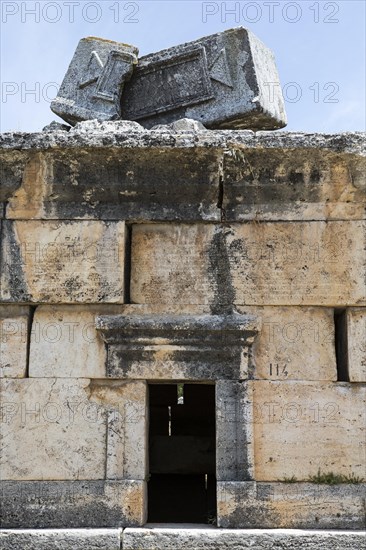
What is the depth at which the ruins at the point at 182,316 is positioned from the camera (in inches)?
199

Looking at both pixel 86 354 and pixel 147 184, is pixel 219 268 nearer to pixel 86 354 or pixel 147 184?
pixel 147 184

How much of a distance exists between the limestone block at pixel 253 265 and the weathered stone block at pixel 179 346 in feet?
0.66

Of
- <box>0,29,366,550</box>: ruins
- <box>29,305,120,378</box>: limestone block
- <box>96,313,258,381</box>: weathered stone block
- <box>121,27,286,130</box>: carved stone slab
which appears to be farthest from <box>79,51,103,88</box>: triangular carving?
<box>96,313,258,381</box>: weathered stone block

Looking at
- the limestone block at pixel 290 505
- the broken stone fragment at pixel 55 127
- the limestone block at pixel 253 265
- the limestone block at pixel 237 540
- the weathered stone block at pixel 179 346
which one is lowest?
the limestone block at pixel 237 540

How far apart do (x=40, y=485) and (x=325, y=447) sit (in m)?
1.93

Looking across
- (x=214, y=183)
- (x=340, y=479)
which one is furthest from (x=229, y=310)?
(x=340, y=479)

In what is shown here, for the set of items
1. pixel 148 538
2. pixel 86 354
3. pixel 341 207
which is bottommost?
pixel 148 538

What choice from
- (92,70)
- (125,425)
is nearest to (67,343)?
(125,425)

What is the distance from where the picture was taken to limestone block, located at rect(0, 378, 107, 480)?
201 inches

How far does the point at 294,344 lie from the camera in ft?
17.3

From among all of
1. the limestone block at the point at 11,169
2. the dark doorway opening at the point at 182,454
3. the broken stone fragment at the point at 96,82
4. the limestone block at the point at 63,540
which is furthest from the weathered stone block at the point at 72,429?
the dark doorway opening at the point at 182,454

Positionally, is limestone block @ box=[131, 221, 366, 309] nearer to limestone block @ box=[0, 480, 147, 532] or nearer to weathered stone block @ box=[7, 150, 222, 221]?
weathered stone block @ box=[7, 150, 222, 221]

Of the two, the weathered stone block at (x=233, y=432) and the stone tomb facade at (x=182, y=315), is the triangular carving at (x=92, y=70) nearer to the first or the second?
the stone tomb facade at (x=182, y=315)

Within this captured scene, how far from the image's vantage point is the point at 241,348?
5.21 meters
